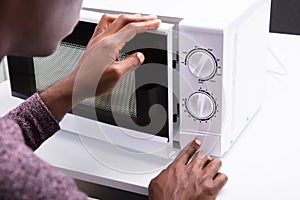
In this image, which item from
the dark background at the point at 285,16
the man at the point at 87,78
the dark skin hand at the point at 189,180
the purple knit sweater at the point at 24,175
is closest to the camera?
the purple knit sweater at the point at 24,175

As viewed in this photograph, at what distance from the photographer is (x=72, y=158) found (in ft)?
3.49

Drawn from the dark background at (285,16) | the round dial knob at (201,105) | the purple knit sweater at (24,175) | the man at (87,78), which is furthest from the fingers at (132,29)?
the dark background at (285,16)

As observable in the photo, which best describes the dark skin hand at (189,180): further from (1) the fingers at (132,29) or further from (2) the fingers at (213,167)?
(1) the fingers at (132,29)

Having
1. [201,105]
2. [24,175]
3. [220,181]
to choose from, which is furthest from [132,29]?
[24,175]

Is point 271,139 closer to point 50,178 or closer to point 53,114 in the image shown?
point 53,114

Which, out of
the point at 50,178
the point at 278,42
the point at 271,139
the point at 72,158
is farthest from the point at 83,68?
the point at 278,42

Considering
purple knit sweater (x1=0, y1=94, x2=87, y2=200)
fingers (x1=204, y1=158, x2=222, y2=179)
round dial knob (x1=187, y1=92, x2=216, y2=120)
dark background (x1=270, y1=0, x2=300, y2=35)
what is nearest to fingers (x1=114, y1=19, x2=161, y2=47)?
round dial knob (x1=187, y1=92, x2=216, y2=120)

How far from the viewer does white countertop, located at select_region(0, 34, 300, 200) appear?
3.14 ft

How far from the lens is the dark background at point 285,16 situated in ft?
6.48

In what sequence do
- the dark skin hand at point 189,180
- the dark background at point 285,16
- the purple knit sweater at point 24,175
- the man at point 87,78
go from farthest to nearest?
the dark background at point 285,16, the dark skin hand at point 189,180, the man at point 87,78, the purple knit sweater at point 24,175

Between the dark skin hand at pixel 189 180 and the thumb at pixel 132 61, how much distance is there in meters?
0.18

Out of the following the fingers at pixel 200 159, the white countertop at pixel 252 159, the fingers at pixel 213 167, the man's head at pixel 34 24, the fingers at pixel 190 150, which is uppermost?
the man's head at pixel 34 24

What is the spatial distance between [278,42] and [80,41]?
671mm

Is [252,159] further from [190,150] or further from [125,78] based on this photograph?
[125,78]
